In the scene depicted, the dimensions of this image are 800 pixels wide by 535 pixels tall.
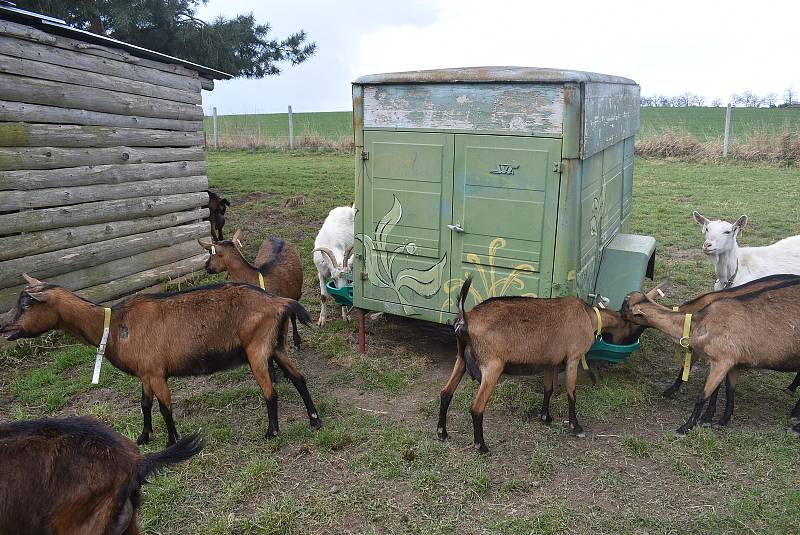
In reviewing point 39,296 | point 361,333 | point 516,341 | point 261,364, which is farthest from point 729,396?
point 39,296

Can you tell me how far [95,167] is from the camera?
729 centimetres

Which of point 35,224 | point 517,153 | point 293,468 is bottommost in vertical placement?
point 293,468

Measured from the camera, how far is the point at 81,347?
643 cm

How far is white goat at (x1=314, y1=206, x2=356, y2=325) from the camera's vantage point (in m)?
7.18

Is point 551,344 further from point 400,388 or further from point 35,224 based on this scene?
point 35,224

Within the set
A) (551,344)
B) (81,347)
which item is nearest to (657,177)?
(551,344)

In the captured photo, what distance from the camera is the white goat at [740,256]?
21.7 ft

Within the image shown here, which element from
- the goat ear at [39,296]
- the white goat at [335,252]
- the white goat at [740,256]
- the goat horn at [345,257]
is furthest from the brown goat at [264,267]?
the white goat at [740,256]

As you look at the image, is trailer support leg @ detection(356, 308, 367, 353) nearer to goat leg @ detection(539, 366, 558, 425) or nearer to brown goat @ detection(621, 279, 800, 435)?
goat leg @ detection(539, 366, 558, 425)

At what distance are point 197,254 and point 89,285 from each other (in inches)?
77.7

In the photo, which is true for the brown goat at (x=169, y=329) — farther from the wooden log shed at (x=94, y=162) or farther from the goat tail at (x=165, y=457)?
the wooden log shed at (x=94, y=162)

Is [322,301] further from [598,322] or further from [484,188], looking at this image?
[598,322]

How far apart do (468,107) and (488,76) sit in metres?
0.30

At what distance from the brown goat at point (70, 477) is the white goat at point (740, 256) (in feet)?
19.1
